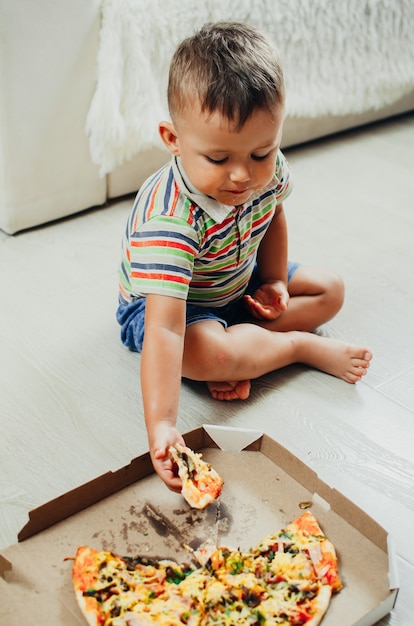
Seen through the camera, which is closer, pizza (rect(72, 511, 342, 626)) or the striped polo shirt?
pizza (rect(72, 511, 342, 626))

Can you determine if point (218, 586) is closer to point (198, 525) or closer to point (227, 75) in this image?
point (198, 525)

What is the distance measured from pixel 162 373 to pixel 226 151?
274 millimetres

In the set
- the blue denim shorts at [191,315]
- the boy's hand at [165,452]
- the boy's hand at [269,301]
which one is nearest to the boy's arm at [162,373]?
the boy's hand at [165,452]

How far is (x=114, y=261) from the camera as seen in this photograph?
138 centimetres

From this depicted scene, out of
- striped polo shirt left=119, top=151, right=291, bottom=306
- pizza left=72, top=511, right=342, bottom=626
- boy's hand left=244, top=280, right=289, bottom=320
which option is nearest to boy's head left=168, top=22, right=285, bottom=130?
striped polo shirt left=119, top=151, right=291, bottom=306

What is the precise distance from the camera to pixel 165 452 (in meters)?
0.85

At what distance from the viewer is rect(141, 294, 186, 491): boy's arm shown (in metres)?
0.86

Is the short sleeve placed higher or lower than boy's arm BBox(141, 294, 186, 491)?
higher

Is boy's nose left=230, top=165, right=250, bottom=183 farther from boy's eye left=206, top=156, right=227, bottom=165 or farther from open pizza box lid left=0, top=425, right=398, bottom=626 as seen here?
open pizza box lid left=0, top=425, right=398, bottom=626

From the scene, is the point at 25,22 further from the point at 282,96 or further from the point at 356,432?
the point at 356,432

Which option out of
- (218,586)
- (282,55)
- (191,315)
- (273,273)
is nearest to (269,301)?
(273,273)

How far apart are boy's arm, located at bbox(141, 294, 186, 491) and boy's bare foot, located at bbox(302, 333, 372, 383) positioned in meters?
0.26

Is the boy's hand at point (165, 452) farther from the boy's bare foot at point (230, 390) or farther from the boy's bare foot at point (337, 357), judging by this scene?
the boy's bare foot at point (337, 357)

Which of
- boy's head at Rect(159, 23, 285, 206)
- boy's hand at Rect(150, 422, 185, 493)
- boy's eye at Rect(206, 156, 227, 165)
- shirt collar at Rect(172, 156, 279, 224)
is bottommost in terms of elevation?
boy's hand at Rect(150, 422, 185, 493)
